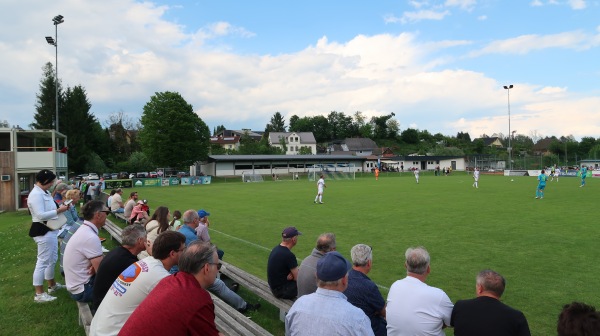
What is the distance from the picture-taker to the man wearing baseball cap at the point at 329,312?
2.88 meters

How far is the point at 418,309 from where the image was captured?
3779 millimetres

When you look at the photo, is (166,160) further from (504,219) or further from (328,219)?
(504,219)

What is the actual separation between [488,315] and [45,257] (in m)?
7.22

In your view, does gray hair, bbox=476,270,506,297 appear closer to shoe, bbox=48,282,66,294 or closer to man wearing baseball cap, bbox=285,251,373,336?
man wearing baseball cap, bbox=285,251,373,336

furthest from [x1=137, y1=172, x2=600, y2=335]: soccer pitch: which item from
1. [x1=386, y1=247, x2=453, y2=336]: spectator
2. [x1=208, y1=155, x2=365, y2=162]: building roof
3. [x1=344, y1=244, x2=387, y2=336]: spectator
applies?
[x1=208, y1=155, x2=365, y2=162]: building roof

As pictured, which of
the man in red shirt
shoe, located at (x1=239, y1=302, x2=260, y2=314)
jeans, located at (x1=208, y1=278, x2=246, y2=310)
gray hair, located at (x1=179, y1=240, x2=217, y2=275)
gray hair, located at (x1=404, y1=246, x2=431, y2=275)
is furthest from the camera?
shoe, located at (x1=239, y1=302, x2=260, y2=314)

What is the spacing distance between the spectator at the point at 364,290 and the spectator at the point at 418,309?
196 millimetres

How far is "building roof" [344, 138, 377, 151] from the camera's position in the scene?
12650cm

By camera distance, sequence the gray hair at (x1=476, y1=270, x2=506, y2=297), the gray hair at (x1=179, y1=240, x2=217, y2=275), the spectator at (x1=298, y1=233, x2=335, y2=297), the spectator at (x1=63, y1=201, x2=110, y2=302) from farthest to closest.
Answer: the spectator at (x1=63, y1=201, x2=110, y2=302) < the spectator at (x1=298, y1=233, x2=335, y2=297) < the gray hair at (x1=476, y1=270, x2=506, y2=297) < the gray hair at (x1=179, y1=240, x2=217, y2=275)

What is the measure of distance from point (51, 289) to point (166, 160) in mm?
53011

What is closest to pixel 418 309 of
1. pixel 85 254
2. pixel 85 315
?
pixel 85 315

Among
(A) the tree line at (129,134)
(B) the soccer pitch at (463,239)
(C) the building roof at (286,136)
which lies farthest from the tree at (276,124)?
(B) the soccer pitch at (463,239)

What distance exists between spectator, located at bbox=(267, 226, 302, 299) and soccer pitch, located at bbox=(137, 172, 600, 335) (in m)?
2.41

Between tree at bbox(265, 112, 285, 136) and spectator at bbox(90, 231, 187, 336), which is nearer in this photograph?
spectator at bbox(90, 231, 187, 336)
